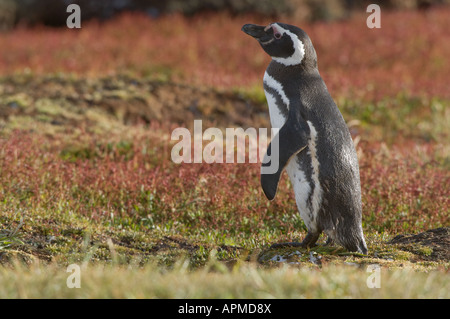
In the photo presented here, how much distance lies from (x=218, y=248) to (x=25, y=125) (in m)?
5.19

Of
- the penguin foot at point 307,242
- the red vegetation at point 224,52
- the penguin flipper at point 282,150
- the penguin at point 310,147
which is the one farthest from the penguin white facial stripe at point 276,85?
the red vegetation at point 224,52

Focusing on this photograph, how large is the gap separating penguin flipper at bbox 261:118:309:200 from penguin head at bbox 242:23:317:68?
0.72m

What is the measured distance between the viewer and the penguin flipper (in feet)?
17.4

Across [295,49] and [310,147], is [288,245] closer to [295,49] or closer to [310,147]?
[310,147]

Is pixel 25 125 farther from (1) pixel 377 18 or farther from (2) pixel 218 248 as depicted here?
(1) pixel 377 18

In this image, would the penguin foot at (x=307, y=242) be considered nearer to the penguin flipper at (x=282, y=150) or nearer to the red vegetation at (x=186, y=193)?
the penguin flipper at (x=282, y=150)

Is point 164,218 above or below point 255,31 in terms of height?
below

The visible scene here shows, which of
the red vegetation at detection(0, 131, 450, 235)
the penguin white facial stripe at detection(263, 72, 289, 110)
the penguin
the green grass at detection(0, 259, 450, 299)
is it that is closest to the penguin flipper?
the penguin

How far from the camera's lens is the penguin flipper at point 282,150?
5305 millimetres

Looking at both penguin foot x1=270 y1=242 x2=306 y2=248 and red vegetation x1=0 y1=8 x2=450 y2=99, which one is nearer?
penguin foot x1=270 y1=242 x2=306 y2=248

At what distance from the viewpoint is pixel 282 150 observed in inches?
209

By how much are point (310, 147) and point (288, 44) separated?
3.38 ft

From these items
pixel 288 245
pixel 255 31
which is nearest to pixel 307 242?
pixel 288 245

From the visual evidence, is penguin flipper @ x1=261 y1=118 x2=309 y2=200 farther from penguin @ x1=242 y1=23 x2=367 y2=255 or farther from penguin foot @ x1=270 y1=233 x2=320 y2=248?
penguin foot @ x1=270 y1=233 x2=320 y2=248
